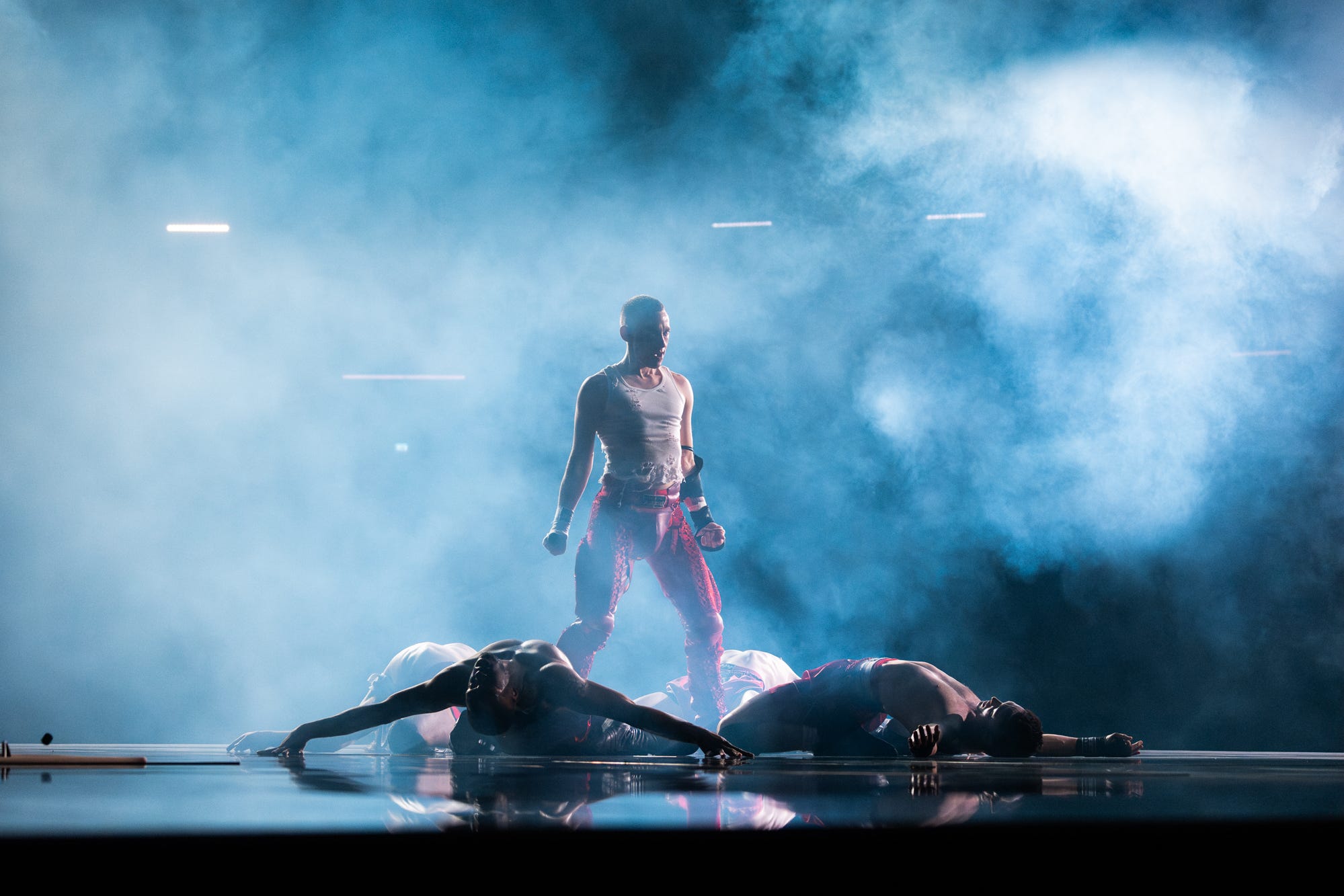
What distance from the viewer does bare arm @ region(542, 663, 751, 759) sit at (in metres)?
2.02

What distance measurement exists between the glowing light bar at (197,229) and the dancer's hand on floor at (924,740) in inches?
186

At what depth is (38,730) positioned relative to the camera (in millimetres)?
4848

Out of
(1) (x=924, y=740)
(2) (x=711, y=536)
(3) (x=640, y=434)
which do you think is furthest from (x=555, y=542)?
(1) (x=924, y=740)

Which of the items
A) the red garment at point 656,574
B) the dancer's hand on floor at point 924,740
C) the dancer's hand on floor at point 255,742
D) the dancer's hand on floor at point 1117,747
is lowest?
the dancer's hand on floor at point 255,742

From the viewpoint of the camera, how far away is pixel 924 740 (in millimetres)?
2100

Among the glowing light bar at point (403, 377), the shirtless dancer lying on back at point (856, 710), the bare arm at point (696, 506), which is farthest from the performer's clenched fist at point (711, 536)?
the glowing light bar at point (403, 377)

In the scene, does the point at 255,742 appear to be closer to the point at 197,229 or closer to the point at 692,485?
the point at 692,485

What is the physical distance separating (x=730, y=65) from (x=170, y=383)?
12.2 feet

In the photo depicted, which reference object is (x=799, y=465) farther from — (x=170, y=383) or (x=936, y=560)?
(x=170, y=383)

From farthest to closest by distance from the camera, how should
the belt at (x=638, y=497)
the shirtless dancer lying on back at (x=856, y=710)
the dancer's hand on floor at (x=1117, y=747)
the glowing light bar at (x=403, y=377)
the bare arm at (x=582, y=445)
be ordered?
the glowing light bar at (x=403, y=377) → the bare arm at (x=582, y=445) → the belt at (x=638, y=497) → the dancer's hand on floor at (x=1117, y=747) → the shirtless dancer lying on back at (x=856, y=710)

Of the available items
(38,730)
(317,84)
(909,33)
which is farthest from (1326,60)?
(38,730)

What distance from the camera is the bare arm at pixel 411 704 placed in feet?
7.36

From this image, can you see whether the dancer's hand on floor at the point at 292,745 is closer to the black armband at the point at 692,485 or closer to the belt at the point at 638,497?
the belt at the point at 638,497

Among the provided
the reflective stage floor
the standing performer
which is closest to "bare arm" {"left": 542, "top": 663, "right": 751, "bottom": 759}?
the reflective stage floor
